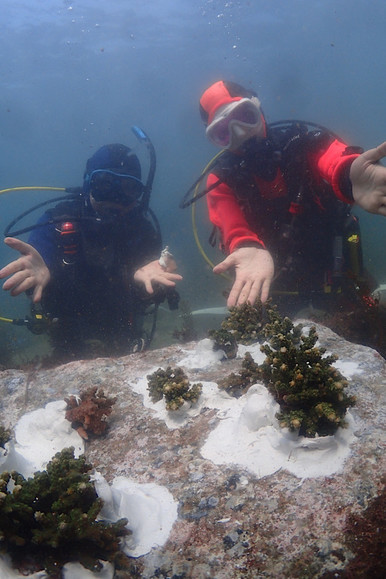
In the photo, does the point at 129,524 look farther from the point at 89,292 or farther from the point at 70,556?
the point at 89,292

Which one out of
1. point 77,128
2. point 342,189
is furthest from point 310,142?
point 77,128

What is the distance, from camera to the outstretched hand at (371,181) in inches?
A: 126

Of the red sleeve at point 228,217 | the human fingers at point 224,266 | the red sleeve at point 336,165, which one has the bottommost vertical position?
the human fingers at point 224,266

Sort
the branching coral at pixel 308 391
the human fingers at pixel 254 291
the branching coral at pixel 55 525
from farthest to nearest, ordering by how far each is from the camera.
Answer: the human fingers at pixel 254 291, the branching coral at pixel 308 391, the branching coral at pixel 55 525

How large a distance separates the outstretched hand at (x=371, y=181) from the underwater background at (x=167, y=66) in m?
9.34

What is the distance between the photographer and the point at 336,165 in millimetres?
4402

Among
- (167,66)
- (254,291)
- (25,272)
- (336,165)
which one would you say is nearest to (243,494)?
(254,291)

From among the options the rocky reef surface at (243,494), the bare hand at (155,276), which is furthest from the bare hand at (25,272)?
the rocky reef surface at (243,494)

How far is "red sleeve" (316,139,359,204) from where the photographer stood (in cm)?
429

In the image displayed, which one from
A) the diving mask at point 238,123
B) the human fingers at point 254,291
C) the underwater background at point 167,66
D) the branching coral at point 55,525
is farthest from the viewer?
the underwater background at point 167,66

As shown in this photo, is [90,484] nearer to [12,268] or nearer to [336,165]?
[12,268]

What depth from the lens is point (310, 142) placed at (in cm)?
524

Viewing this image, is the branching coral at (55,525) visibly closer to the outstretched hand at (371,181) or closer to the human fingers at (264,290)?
the human fingers at (264,290)

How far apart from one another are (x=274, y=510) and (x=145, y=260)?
6121mm
